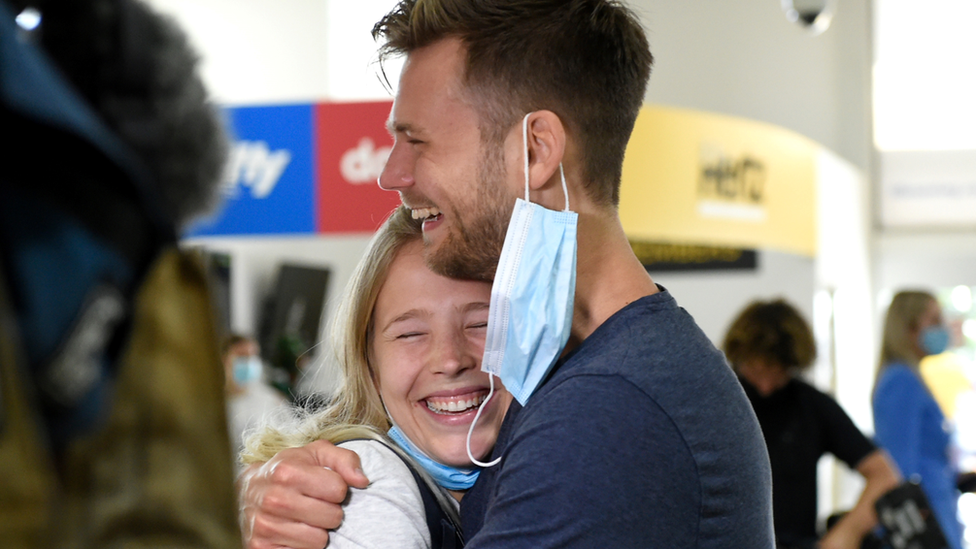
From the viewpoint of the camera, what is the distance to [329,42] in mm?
8039

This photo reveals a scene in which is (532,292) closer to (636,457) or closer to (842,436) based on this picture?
(636,457)

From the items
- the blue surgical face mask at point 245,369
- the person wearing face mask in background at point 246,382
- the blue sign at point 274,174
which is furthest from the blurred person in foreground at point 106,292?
the blue surgical face mask at point 245,369

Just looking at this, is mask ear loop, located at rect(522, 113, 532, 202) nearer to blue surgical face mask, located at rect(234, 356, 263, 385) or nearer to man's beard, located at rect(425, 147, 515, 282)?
man's beard, located at rect(425, 147, 515, 282)

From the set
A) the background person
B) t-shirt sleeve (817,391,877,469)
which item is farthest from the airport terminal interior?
t-shirt sleeve (817,391,877,469)

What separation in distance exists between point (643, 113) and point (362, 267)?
13.8ft

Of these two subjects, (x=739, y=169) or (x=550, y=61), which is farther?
(x=739, y=169)

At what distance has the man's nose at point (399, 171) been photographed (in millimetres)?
1480

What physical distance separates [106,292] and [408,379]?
112cm

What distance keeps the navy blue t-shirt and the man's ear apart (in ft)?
0.88

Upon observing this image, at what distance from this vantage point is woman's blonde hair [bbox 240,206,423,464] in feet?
5.68

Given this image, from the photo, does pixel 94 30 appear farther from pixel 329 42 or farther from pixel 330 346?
pixel 329 42

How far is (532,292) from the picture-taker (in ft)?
4.77

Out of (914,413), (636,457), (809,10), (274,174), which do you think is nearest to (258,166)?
(274,174)

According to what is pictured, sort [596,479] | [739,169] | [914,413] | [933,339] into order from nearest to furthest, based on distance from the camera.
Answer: [596,479] < [914,413] < [933,339] < [739,169]
